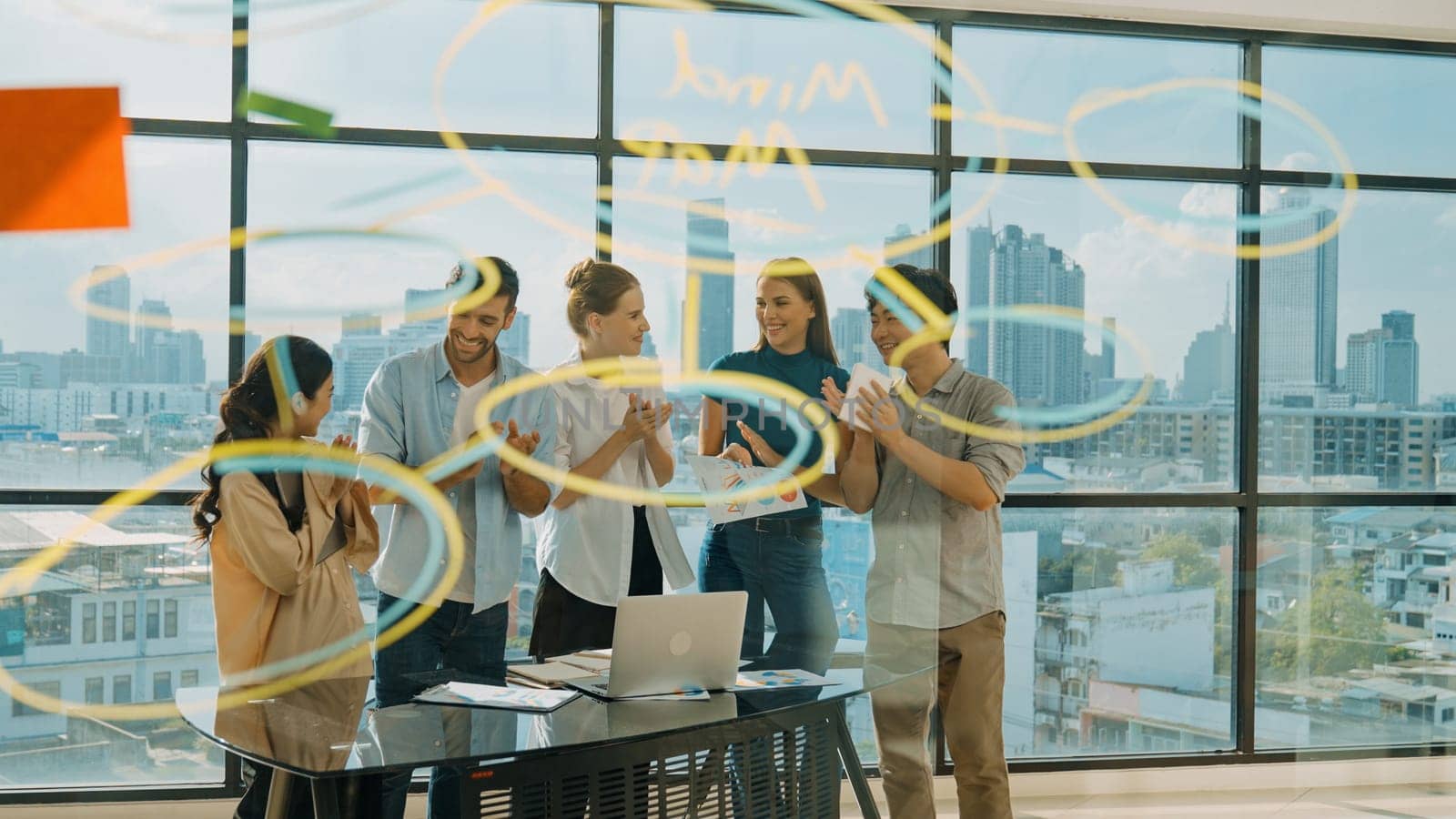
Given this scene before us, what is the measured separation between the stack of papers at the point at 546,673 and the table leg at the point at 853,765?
531 mm

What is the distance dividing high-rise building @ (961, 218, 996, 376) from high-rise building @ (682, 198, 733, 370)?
2.65 ft

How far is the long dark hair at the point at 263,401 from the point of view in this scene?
97.1 inches

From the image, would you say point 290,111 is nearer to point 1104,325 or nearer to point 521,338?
point 521,338

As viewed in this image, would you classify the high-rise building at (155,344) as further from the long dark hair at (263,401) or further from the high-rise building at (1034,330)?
the high-rise building at (1034,330)

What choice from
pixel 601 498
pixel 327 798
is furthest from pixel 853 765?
pixel 327 798

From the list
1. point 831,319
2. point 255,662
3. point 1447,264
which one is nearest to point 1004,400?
point 831,319

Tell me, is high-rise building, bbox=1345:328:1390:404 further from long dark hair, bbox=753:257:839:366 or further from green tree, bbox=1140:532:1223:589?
long dark hair, bbox=753:257:839:366

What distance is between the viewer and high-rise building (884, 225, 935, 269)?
12.4 feet

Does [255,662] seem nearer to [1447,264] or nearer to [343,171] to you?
[343,171]

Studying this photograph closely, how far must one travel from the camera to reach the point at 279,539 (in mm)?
2402

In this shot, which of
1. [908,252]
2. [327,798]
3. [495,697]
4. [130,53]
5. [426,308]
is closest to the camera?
[327,798]

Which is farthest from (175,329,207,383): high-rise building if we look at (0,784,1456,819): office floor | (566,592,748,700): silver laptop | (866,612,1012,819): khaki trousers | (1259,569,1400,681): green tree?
(1259,569,1400,681): green tree

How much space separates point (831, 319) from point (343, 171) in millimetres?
1588

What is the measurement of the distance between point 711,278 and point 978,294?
909 millimetres
